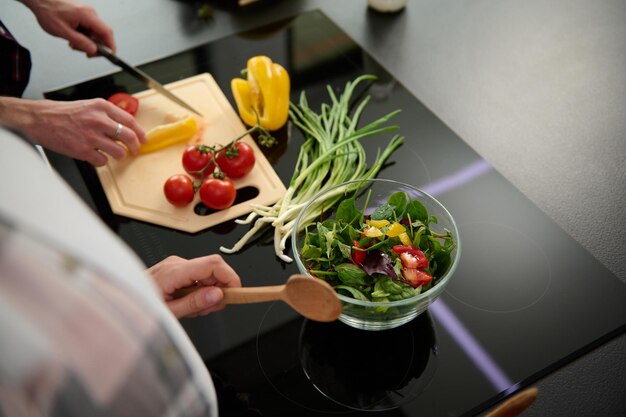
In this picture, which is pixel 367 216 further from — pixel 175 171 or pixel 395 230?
pixel 175 171

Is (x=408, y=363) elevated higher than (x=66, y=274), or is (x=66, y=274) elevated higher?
(x=66, y=274)

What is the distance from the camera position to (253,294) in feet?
2.96

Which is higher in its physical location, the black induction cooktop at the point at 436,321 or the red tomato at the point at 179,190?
the red tomato at the point at 179,190

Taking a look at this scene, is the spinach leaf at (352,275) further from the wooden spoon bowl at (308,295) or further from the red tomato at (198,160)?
the red tomato at (198,160)

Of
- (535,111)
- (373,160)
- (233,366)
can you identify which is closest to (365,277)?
(233,366)

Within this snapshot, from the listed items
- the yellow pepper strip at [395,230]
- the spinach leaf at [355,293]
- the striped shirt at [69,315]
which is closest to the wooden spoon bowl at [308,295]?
the spinach leaf at [355,293]

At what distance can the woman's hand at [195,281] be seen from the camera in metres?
0.93

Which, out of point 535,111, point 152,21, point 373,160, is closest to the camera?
point 373,160

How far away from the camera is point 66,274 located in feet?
1.31

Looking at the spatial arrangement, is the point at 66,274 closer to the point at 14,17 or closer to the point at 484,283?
the point at 484,283

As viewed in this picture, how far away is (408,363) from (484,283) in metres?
0.23

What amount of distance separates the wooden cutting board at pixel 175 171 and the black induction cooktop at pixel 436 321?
0.03m

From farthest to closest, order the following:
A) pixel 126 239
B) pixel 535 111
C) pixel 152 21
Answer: pixel 152 21
pixel 535 111
pixel 126 239

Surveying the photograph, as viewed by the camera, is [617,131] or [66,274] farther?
[617,131]
